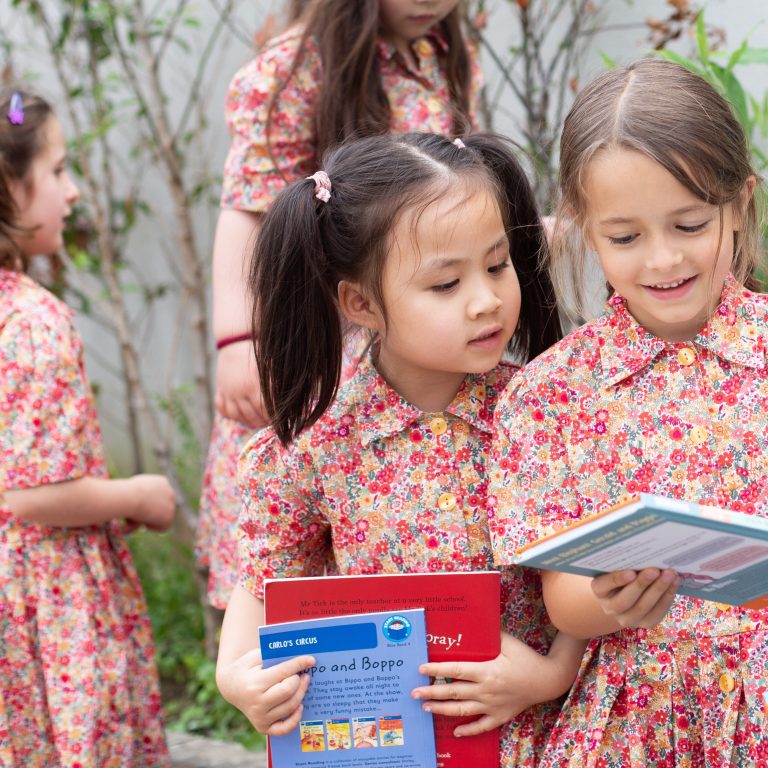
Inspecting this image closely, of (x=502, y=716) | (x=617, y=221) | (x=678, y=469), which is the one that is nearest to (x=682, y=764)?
(x=502, y=716)

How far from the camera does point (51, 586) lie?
2.41m

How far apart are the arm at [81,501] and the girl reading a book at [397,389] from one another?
0.66 meters

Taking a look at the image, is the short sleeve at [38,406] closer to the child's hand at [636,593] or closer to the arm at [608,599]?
the arm at [608,599]

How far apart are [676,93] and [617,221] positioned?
0.20 m

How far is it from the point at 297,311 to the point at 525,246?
0.36m

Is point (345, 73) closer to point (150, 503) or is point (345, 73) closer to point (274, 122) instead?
point (274, 122)

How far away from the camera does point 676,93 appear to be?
152 centimetres

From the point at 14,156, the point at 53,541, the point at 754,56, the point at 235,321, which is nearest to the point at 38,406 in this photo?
the point at 53,541

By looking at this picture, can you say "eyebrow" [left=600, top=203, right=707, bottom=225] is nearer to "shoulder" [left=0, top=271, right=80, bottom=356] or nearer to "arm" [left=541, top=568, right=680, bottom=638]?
"arm" [left=541, top=568, right=680, bottom=638]

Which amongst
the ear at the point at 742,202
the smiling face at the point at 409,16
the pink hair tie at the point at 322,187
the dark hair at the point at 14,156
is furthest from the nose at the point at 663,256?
the dark hair at the point at 14,156

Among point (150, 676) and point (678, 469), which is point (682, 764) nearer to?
point (678, 469)

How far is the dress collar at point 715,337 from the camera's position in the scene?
1.52 metres

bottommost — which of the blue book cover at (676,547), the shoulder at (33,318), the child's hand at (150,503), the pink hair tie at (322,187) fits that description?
the blue book cover at (676,547)

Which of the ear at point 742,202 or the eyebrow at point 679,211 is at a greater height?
the ear at point 742,202
